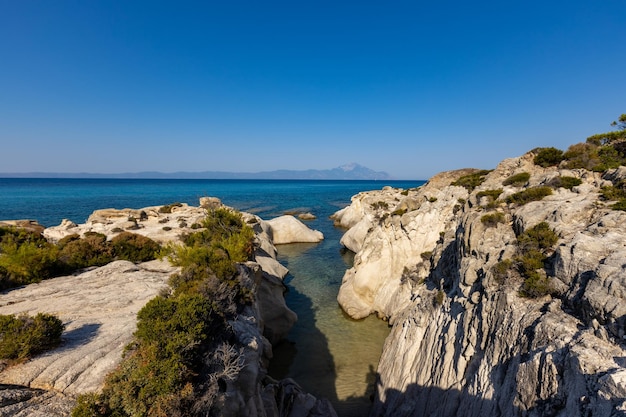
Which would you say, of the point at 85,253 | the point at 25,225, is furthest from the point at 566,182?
the point at 25,225

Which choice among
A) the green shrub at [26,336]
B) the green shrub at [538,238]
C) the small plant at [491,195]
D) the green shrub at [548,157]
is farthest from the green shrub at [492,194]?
the green shrub at [26,336]

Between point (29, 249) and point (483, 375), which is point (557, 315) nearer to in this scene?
point (483, 375)

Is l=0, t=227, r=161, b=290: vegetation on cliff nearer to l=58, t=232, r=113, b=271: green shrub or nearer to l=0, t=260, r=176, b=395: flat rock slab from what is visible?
l=58, t=232, r=113, b=271: green shrub

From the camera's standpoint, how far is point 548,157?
58.9 ft

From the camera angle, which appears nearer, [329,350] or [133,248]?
[329,350]

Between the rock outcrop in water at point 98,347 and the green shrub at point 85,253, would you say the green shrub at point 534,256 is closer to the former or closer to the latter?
the rock outcrop in water at point 98,347

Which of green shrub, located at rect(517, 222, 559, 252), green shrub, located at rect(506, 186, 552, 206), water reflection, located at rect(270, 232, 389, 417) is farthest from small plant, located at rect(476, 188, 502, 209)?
water reflection, located at rect(270, 232, 389, 417)

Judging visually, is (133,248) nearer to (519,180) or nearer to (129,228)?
(129,228)

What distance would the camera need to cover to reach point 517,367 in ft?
25.2

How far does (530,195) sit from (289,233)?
34494 mm

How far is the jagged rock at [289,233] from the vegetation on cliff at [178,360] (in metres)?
32.1

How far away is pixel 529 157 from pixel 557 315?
16.1 meters

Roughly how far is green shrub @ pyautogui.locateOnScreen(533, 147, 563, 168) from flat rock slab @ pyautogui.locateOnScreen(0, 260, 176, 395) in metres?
23.7

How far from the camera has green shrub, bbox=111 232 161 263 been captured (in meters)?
17.7
